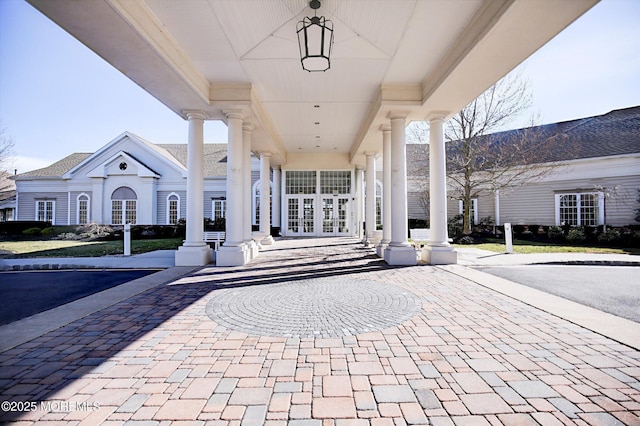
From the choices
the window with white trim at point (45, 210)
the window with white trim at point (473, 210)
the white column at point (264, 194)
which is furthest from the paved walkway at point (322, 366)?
the window with white trim at point (45, 210)

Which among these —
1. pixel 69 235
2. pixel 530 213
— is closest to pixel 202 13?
pixel 69 235

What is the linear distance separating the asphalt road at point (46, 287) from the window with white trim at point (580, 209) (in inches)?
788

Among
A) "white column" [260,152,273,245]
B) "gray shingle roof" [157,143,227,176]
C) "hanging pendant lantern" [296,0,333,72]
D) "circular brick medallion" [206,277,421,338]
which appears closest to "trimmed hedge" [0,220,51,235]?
"gray shingle roof" [157,143,227,176]

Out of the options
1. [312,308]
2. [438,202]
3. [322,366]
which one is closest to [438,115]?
[438,202]

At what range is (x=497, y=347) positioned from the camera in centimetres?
289

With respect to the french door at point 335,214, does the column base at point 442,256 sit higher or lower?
lower

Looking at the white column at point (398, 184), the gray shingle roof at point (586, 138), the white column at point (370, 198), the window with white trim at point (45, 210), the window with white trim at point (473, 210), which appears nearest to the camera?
the white column at point (398, 184)

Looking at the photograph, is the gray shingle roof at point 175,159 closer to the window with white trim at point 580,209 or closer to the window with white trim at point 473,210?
the window with white trim at point 473,210

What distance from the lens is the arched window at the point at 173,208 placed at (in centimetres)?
2053

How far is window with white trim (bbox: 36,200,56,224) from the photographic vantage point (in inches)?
836

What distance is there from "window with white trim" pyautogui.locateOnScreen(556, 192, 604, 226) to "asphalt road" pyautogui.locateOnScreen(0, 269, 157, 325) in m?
20.0

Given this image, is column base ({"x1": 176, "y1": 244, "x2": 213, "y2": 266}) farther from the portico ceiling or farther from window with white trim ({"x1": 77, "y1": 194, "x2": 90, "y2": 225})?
window with white trim ({"x1": 77, "y1": 194, "x2": 90, "y2": 225})

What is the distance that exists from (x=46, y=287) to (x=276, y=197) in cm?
1237

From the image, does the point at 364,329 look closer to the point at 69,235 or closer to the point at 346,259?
the point at 346,259
